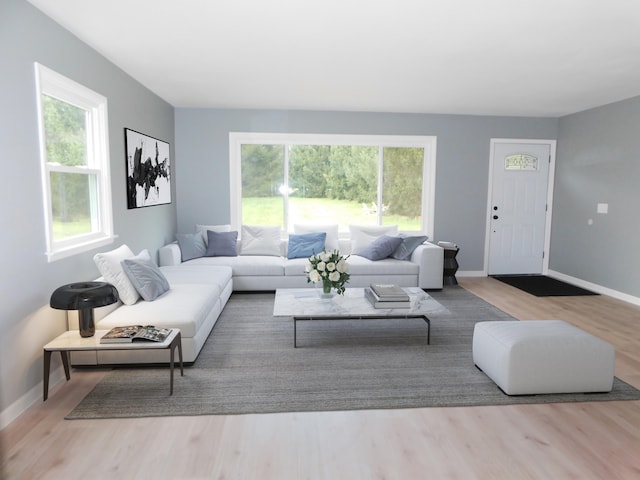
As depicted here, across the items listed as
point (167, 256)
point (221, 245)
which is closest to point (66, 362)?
point (167, 256)

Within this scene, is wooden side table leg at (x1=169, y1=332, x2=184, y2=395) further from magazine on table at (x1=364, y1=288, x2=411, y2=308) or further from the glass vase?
magazine on table at (x1=364, y1=288, x2=411, y2=308)

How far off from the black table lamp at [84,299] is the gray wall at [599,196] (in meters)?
5.69

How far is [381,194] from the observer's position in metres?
6.68

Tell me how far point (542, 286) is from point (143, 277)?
5209 mm

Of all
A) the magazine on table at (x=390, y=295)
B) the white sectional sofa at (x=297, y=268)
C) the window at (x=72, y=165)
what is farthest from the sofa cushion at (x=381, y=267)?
the window at (x=72, y=165)

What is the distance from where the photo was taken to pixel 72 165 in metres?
3.50

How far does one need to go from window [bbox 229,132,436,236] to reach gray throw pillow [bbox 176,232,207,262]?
867 mm

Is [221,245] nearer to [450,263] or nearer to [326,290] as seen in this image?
[326,290]

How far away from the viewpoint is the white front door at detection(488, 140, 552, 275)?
6.65 metres

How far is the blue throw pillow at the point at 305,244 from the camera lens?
5.87m

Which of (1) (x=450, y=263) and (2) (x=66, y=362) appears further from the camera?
(1) (x=450, y=263)

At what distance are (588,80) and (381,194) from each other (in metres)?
3.03

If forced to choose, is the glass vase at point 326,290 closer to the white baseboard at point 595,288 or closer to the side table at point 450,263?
the side table at point 450,263

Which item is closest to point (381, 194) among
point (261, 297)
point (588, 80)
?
point (261, 297)
